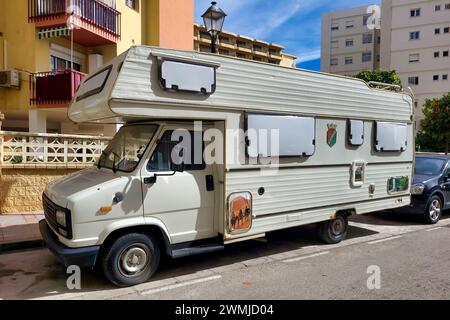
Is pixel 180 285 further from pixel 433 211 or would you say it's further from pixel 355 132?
pixel 433 211

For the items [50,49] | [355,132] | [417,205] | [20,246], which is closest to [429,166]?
[417,205]

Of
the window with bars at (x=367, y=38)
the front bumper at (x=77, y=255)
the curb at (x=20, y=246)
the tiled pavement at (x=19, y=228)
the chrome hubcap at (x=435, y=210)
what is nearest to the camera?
the front bumper at (x=77, y=255)

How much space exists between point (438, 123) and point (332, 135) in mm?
24001

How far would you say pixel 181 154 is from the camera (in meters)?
4.97

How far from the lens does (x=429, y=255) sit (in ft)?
20.0

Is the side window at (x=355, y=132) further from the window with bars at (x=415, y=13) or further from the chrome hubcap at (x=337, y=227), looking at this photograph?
the window with bars at (x=415, y=13)

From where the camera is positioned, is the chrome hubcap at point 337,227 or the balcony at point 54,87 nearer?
the chrome hubcap at point 337,227

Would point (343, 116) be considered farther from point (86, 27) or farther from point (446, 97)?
→ point (446, 97)

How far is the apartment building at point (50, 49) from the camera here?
11.9 m

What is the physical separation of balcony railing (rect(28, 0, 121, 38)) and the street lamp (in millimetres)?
6209

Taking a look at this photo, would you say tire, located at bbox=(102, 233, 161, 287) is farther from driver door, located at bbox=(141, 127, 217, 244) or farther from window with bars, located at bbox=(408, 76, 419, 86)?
window with bars, located at bbox=(408, 76, 419, 86)

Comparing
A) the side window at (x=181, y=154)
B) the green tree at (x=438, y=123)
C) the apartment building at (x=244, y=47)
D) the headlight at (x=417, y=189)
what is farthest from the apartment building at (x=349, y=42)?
the side window at (x=181, y=154)

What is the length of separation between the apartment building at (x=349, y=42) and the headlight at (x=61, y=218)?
55.6m
